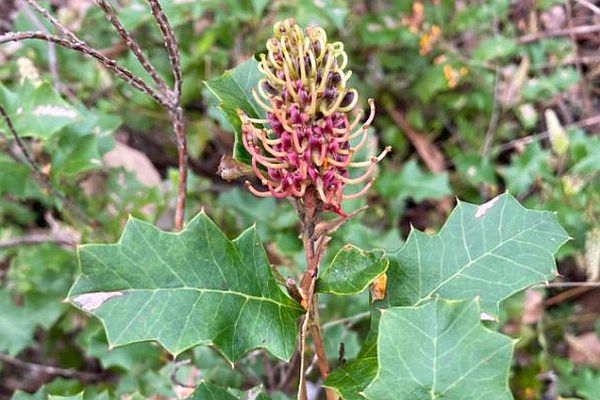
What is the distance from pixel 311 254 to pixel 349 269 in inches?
2.5

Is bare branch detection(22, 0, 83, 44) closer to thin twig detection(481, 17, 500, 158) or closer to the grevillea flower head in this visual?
the grevillea flower head

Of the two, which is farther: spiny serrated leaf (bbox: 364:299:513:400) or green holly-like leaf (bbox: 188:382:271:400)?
green holly-like leaf (bbox: 188:382:271:400)

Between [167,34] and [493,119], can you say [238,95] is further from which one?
[493,119]

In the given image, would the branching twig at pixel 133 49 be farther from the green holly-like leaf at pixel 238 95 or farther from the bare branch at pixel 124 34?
the green holly-like leaf at pixel 238 95

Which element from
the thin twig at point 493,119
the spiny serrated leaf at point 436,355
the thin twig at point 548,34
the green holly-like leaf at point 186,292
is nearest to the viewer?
the spiny serrated leaf at point 436,355

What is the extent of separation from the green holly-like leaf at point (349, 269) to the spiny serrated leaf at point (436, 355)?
0.14 metres

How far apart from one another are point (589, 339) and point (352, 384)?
1.56m

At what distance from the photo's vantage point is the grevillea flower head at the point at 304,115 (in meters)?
0.93

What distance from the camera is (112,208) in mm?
2133

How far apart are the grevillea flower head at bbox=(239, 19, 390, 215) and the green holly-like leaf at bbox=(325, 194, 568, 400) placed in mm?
200

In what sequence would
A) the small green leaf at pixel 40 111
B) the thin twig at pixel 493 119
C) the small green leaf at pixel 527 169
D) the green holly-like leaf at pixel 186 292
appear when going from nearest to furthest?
the green holly-like leaf at pixel 186 292 → the small green leaf at pixel 40 111 → the small green leaf at pixel 527 169 → the thin twig at pixel 493 119

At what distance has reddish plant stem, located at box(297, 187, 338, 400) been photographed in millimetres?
1017

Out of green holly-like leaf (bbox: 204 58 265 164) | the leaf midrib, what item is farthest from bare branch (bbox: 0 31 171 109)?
the leaf midrib

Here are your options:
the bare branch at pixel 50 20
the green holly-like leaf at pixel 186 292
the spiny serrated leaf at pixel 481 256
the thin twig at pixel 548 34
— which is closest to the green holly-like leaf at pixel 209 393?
the green holly-like leaf at pixel 186 292
